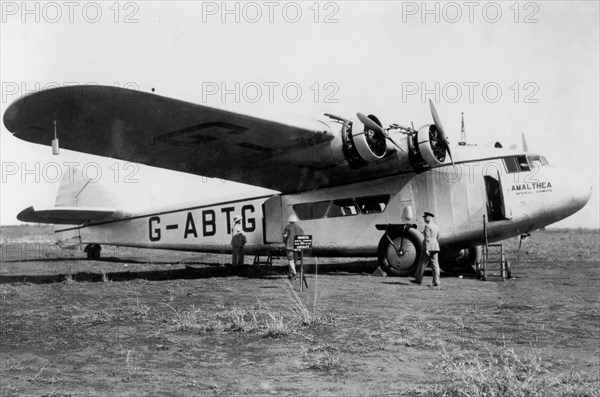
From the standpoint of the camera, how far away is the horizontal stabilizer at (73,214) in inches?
605

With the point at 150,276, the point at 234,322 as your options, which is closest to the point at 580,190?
the point at 234,322

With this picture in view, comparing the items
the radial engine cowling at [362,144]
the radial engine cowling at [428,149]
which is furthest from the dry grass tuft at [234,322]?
→ the radial engine cowling at [428,149]

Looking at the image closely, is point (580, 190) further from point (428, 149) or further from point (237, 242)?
point (237, 242)

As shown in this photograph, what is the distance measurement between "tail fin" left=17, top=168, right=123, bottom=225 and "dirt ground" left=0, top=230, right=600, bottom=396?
285 inches

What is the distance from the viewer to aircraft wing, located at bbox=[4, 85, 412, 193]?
8531 mm

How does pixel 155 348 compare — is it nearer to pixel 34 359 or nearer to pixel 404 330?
pixel 34 359

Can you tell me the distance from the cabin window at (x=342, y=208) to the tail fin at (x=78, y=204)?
7.60 meters

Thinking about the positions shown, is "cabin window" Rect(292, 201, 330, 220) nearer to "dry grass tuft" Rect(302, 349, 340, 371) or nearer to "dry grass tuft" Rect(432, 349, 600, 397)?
"dry grass tuft" Rect(302, 349, 340, 371)

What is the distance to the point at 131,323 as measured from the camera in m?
5.99

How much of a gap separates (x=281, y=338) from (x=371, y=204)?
7203 mm

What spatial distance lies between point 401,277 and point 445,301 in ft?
12.3

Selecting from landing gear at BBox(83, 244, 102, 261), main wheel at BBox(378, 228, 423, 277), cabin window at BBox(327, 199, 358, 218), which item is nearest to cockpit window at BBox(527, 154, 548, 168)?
main wheel at BBox(378, 228, 423, 277)

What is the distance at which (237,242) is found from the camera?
13.3m

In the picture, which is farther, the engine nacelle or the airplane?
the engine nacelle
